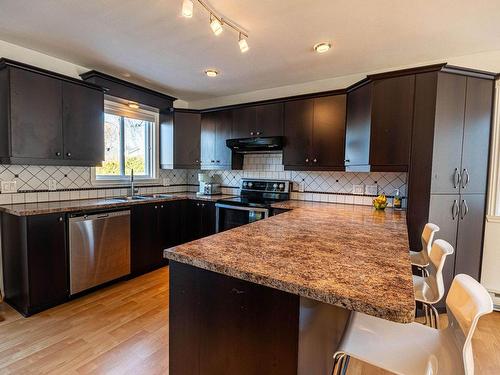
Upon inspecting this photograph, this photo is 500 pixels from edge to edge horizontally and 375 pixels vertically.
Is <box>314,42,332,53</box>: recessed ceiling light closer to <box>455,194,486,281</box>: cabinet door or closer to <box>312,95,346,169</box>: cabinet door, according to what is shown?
<box>312,95,346,169</box>: cabinet door

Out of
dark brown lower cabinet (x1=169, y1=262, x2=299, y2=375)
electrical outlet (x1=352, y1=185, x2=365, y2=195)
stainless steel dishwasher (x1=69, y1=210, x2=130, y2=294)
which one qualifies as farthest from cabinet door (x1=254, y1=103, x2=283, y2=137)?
dark brown lower cabinet (x1=169, y1=262, x2=299, y2=375)

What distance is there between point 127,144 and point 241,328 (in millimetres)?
3267

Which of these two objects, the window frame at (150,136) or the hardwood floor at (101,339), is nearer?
the hardwood floor at (101,339)

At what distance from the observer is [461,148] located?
235 cm

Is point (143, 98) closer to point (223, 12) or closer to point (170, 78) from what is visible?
point (170, 78)

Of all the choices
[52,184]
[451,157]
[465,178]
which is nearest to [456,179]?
[465,178]

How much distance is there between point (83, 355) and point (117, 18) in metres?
2.44

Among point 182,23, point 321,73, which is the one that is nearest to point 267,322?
point 182,23

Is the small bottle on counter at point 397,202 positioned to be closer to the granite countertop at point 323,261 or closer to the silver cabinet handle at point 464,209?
the silver cabinet handle at point 464,209

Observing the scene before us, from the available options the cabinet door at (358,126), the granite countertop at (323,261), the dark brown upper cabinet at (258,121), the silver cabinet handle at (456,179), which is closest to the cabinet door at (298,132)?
the dark brown upper cabinet at (258,121)

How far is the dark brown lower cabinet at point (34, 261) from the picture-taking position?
222 cm

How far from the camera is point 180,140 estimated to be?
391 centimetres

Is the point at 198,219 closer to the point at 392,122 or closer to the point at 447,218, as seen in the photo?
the point at 392,122

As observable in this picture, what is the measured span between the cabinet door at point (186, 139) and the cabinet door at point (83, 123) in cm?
114
